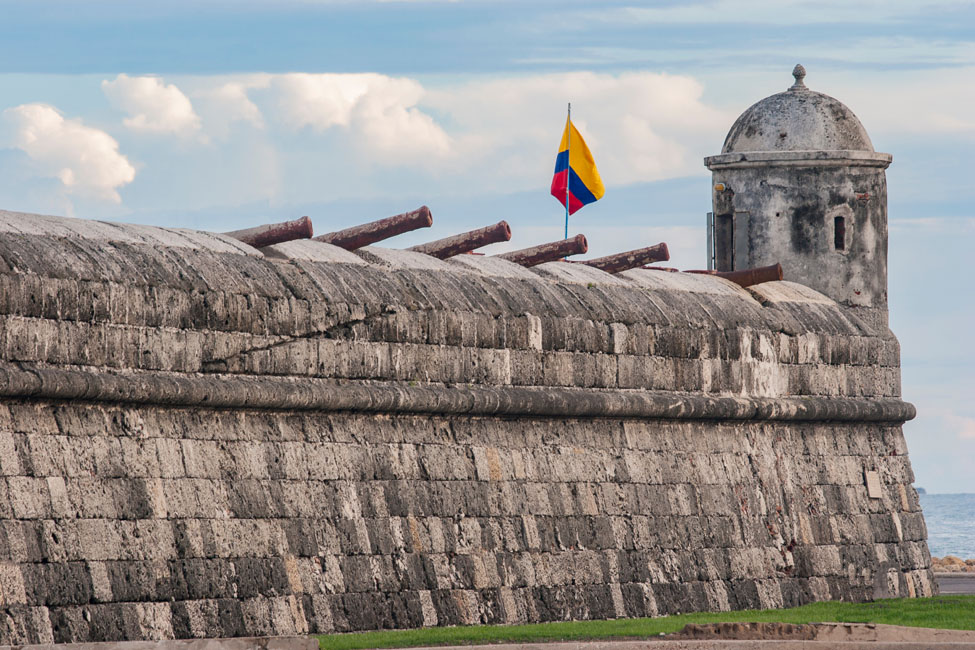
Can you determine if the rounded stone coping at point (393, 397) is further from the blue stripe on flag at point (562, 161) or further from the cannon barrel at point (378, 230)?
the blue stripe on flag at point (562, 161)

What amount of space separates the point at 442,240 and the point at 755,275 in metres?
4.59

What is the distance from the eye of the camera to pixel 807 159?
69.2 ft

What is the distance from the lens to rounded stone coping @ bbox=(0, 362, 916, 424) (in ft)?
39.5

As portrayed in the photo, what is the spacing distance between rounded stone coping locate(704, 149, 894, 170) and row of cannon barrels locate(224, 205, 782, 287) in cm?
305

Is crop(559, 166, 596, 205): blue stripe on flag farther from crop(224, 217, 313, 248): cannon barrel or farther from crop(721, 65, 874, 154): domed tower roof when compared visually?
crop(224, 217, 313, 248): cannon barrel

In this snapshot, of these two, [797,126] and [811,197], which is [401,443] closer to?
[811,197]

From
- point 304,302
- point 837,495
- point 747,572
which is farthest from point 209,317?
point 837,495

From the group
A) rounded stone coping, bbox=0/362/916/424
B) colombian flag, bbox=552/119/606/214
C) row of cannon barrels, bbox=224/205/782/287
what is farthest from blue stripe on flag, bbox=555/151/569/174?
rounded stone coping, bbox=0/362/916/424

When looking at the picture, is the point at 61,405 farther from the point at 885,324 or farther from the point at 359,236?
the point at 885,324

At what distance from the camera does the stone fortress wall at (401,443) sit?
39.9 ft

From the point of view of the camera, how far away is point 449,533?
14500mm

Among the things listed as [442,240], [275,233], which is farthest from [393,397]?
[442,240]

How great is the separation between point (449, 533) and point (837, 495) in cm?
601

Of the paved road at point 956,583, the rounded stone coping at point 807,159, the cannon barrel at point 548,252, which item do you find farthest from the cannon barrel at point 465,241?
the paved road at point 956,583
